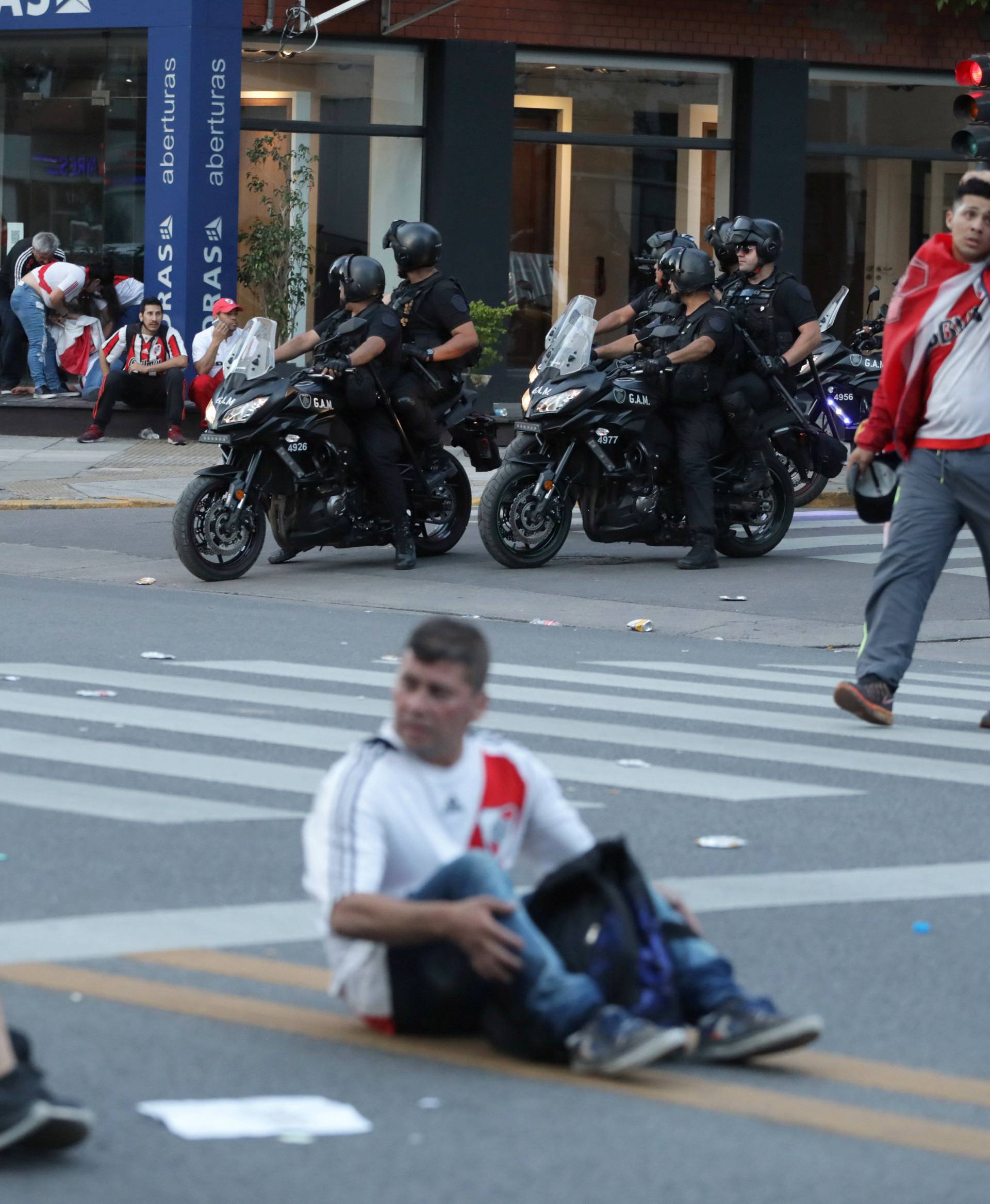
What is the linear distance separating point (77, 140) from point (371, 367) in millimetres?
11739

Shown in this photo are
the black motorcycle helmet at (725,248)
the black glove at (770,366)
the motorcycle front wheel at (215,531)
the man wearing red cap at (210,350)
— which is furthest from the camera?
the man wearing red cap at (210,350)

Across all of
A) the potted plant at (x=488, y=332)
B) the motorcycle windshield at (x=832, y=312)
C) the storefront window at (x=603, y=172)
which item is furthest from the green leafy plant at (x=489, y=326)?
the motorcycle windshield at (x=832, y=312)

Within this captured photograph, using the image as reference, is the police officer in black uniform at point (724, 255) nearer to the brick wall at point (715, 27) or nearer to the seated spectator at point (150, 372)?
the seated spectator at point (150, 372)

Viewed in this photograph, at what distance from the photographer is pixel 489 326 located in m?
23.7

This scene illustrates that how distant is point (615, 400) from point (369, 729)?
20.2 ft

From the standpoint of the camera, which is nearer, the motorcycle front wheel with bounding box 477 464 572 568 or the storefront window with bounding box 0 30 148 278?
the motorcycle front wheel with bounding box 477 464 572 568

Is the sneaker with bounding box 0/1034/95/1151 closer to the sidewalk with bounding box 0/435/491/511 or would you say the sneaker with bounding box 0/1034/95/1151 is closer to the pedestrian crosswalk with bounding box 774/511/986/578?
the pedestrian crosswalk with bounding box 774/511/986/578

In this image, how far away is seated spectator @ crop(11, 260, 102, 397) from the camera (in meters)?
23.9

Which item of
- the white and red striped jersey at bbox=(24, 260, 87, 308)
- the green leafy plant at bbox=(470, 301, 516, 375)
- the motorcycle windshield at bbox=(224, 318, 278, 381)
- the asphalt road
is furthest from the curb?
the white and red striped jersey at bbox=(24, 260, 87, 308)

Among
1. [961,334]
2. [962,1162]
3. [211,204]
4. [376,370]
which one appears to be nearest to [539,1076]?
[962,1162]

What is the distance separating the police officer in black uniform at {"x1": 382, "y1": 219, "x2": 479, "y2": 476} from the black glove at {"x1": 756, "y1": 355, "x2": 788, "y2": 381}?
188 cm

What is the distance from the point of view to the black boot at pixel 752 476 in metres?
14.9

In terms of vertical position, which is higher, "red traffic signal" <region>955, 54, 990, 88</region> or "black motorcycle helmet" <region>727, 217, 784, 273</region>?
A: "red traffic signal" <region>955, 54, 990, 88</region>

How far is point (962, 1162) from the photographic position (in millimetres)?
4004
